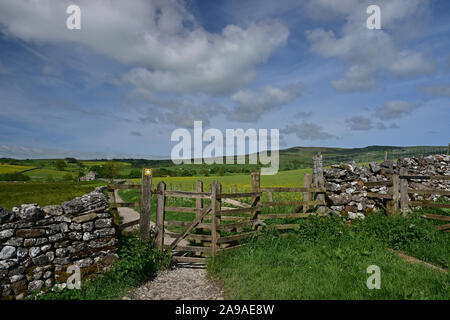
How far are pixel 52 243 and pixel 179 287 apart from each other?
313cm

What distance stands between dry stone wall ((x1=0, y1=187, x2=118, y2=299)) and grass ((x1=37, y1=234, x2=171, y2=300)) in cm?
30

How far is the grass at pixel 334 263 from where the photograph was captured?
5.50 metres

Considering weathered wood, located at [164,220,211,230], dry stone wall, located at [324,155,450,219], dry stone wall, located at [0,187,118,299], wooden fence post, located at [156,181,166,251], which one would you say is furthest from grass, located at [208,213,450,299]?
dry stone wall, located at [0,187,118,299]

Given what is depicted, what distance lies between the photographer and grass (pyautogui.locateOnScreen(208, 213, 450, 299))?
550 centimetres

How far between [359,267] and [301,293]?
182 cm

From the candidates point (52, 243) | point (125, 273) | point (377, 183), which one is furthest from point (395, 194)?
point (52, 243)

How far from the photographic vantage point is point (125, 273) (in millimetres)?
6793

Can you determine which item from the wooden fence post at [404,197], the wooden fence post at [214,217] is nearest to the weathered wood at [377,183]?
the wooden fence post at [404,197]

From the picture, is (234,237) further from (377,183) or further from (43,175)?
(43,175)

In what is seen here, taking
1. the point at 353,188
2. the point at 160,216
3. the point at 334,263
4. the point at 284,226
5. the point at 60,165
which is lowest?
the point at 334,263

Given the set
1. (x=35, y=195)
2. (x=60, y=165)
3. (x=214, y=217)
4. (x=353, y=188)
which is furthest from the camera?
(x=60, y=165)

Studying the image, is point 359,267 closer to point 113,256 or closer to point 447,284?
point 447,284
